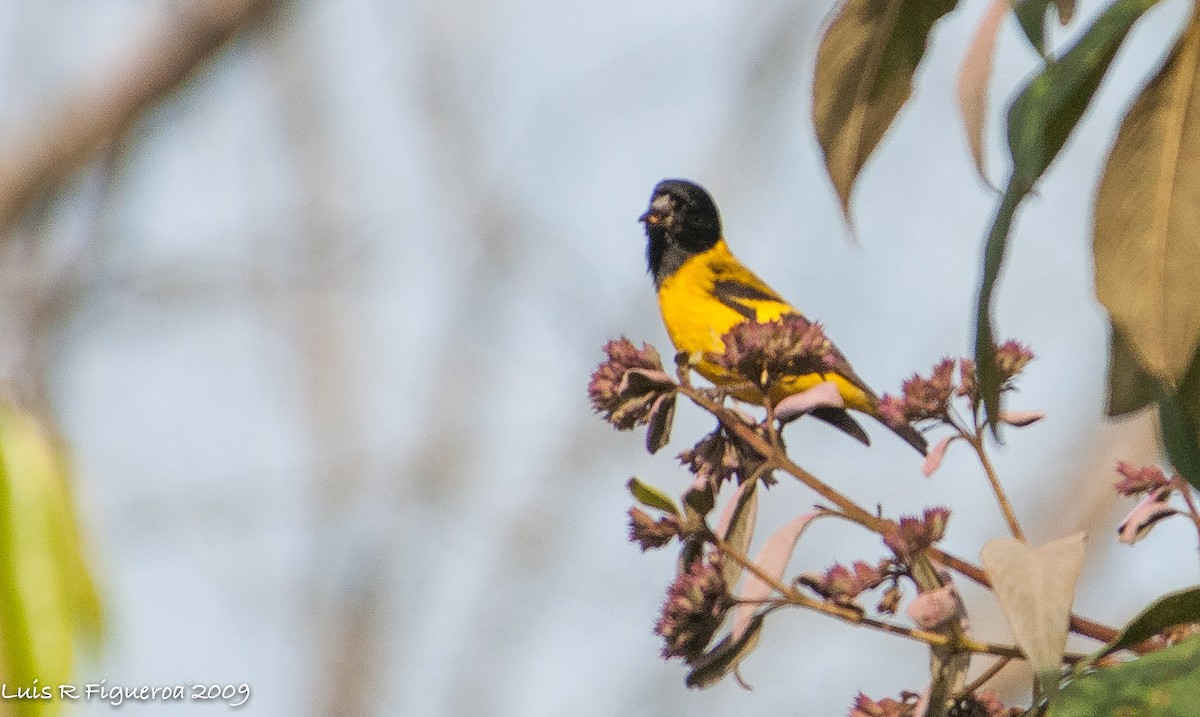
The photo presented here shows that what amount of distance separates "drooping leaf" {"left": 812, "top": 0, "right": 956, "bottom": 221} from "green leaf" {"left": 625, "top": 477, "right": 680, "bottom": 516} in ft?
1.45

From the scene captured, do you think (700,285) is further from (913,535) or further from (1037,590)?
(1037,590)

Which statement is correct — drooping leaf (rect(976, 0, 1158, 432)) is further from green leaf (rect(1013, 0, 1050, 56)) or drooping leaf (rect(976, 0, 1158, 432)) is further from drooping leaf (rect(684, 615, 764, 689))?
drooping leaf (rect(684, 615, 764, 689))

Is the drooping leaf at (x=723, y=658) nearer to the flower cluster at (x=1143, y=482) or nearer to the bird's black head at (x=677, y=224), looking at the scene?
the flower cluster at (x=1143, y=482)

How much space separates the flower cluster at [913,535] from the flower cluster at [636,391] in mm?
379

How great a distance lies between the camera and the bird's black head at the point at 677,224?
14.5 ft

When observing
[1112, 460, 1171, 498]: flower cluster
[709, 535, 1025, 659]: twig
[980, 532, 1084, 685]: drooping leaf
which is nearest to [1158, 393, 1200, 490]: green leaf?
[1112, 460, 1171, 498]: flower cluster

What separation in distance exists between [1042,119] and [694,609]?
0.69m

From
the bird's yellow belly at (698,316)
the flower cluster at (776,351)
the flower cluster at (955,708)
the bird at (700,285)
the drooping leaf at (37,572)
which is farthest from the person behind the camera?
the bird's yellow belly at (698,316)

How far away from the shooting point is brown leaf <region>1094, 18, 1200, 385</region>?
1408 millimetres

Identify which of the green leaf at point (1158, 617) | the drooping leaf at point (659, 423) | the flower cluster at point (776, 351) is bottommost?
the green leaf at point (1158, 617)

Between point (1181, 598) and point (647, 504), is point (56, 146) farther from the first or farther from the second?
point (1181, 598)

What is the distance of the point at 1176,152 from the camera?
61.3 inches

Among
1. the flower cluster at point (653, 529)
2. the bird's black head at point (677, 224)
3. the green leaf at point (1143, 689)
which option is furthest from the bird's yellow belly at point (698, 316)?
the green leaf at point (1143, 689)

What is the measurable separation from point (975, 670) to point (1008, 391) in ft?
11.3
